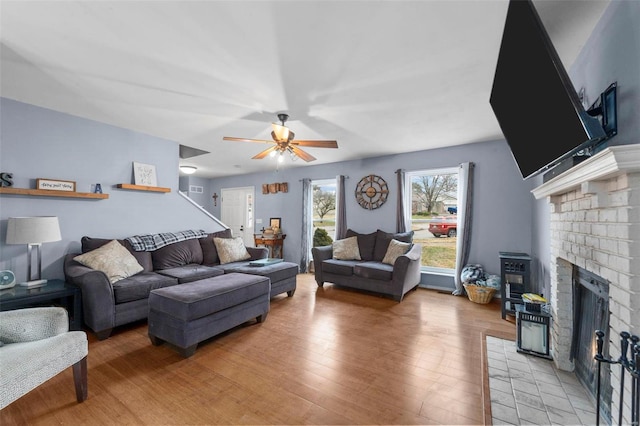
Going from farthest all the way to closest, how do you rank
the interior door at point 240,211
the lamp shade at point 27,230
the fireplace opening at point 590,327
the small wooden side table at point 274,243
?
the interior door at point 240,211
the small wooden side table at point 274,243
the lamp shade at point 27,230
the fireplace opening at point 590,327

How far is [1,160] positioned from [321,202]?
4769 millimetres

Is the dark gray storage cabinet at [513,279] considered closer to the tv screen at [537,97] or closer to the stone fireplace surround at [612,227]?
the stone fireplace surround at [612,227]

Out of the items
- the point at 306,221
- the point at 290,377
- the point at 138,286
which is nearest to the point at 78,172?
the point at 138,286

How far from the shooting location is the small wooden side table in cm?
609

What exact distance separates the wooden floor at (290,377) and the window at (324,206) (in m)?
3.06

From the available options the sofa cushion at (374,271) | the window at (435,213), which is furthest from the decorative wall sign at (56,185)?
the window at (435,213)

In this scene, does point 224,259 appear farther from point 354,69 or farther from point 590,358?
point 590,358

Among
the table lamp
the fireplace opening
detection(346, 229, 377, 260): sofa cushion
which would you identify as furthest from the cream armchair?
detection(346, 229, 377, 260): sofa cushion

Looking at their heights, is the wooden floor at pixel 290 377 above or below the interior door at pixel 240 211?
below

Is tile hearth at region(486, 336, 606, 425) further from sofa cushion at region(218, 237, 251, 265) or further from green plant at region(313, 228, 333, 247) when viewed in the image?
green plant at region(313, 228, 333, 247)

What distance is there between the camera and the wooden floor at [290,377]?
63.8 inches

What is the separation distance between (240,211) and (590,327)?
6.79m

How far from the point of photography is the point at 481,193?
4141 mm

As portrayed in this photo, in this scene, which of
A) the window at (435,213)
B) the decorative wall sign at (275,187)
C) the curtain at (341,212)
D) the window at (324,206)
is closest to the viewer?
the window at (435,213)
